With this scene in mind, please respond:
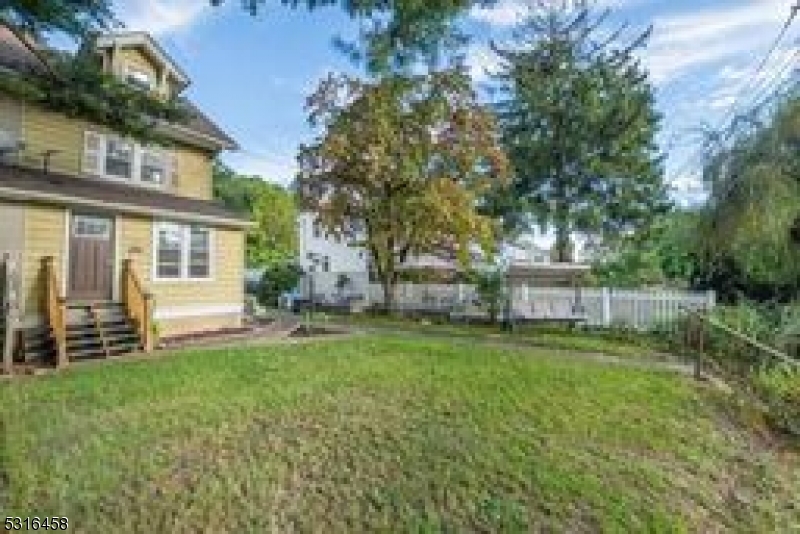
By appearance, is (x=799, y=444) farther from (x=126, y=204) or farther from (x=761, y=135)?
(x=126, y=204)

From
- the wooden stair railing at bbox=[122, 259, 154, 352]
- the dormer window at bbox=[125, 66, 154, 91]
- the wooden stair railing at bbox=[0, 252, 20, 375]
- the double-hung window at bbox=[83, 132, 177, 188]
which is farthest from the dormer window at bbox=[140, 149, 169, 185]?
the wooden stair railing at bbox=[0, 252, 20, 375]

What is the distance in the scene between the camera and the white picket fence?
56.5ft

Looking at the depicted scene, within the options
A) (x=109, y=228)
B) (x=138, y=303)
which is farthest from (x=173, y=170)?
(x=138, y=303)

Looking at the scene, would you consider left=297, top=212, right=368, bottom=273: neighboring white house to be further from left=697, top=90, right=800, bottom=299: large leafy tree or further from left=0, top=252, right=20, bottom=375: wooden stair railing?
left=0, top=252, right=20, bottom=375: wooden stair railing

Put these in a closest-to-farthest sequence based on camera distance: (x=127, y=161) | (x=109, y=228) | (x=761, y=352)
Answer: (x=761, y=352) → (x=109, y=228) → (x=127, y=161)

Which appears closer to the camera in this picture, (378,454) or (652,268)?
(378,454)

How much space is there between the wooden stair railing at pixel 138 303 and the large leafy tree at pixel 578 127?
2049 cm

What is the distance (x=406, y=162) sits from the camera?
21.4 metres

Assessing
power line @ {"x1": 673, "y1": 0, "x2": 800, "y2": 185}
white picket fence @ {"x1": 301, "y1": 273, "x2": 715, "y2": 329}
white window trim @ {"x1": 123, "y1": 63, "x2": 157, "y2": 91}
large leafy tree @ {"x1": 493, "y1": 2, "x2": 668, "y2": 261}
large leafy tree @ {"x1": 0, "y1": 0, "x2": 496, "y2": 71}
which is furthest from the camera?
large leafy tree @ {"x1": 493, "y1": 2, "x2": 668, "y2": 261}

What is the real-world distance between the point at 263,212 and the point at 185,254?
33353mm

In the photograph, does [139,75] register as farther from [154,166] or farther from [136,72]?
[154,166]

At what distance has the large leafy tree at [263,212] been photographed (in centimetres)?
4575

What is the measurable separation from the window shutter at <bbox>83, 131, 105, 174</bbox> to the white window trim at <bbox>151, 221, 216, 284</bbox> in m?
1.81

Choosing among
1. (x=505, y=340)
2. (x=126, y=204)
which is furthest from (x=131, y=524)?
(x=505, y=340)
